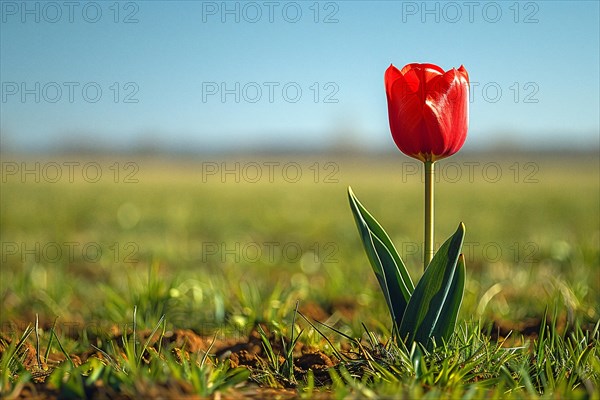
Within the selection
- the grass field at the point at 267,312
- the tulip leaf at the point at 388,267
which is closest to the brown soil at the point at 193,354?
the grass field at the point at 267,312

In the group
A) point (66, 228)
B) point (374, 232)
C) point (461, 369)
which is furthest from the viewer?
point (66, 228)

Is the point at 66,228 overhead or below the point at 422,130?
below

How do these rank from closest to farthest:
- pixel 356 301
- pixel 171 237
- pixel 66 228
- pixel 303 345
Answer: pixel 303 345, pixel 356 301, pixel 171 237, pixel 66 228

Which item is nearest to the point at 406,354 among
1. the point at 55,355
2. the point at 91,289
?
the point at 55,355

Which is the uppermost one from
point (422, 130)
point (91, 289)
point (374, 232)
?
point (422, 130)

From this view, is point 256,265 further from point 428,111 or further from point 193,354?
point 428,111

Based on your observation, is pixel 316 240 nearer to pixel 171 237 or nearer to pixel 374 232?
pixel 171 237

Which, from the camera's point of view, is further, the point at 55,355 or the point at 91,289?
the point at 91,289
